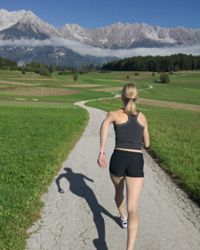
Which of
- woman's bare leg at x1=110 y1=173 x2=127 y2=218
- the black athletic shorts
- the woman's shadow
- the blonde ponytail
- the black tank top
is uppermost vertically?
the blonde ponytail

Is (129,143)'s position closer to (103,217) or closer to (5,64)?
(103,217)

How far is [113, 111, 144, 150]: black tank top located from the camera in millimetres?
6459

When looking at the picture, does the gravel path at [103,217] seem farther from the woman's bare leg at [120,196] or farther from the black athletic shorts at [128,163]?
the black athletic shorts at [128,163]

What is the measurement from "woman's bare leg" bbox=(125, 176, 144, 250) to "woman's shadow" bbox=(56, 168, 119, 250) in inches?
24.2

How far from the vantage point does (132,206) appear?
636cm

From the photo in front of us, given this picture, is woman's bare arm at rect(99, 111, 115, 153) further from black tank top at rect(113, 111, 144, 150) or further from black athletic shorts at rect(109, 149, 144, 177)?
black athletic shorts at rect(109, 149, 144, 177)

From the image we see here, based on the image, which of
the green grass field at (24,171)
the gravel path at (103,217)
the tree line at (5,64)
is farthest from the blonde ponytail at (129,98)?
the tree line at (5,64)

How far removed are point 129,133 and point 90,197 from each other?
11.6 ft

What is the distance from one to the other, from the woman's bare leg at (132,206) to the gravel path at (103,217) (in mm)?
525

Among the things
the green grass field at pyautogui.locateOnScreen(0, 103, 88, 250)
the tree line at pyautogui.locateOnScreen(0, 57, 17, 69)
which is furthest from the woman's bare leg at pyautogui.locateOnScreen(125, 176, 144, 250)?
the tree line at pyautogui.locateOnScreen(0, 57, 17, 69)

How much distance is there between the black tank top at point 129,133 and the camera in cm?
646

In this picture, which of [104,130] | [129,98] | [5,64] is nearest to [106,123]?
[104,130]

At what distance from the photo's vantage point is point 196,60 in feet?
632

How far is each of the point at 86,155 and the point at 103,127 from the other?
365 inches
